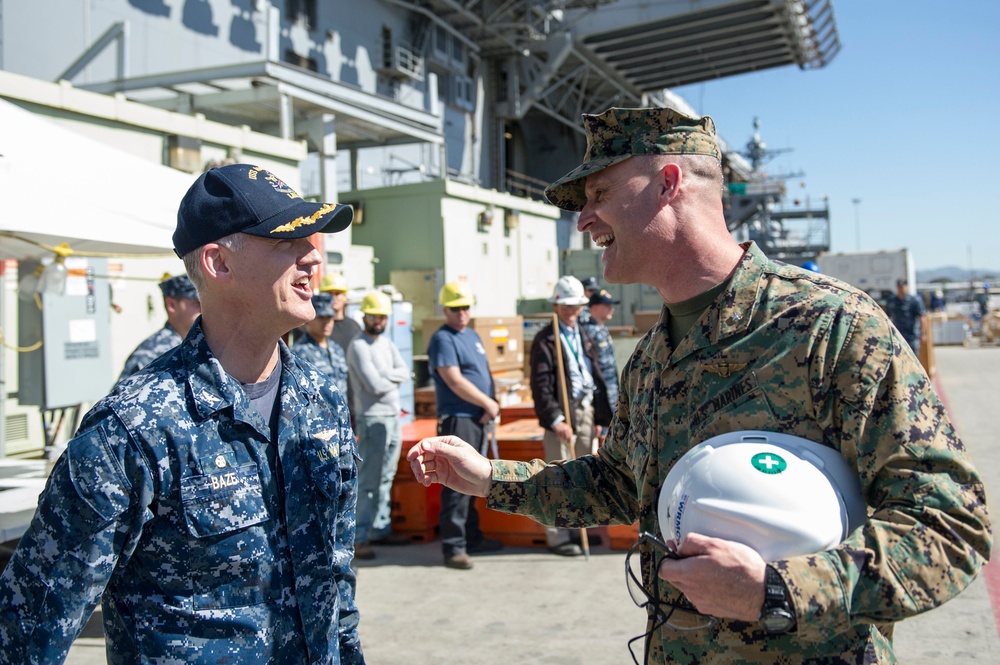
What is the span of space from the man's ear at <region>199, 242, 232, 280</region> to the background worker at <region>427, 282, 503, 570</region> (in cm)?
412

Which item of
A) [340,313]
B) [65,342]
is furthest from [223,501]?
[65,342]

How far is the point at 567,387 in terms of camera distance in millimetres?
6340

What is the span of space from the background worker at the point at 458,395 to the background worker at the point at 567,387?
1.37 ft

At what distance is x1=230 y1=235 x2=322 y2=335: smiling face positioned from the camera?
6.05 ft

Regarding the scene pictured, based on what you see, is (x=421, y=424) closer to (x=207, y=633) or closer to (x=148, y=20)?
(x=207, y=633)

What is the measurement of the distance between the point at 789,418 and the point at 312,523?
1.12 metres

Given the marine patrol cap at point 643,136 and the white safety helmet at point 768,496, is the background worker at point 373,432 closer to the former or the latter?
the marine patrol cap at point 643,136

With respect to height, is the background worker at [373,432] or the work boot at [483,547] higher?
the background worker at [373,432]

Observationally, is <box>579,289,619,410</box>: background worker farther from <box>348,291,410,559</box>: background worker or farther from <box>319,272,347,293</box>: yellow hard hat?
<box>319,272,347,293</box>: yellow hard hat

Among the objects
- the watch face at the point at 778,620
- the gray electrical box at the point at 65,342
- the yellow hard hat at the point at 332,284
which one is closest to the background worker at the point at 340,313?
the yellow hard hat at the point at 332,284

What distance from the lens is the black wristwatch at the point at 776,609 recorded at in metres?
1.38

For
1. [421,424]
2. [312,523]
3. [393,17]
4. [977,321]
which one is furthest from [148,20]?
[977,321]

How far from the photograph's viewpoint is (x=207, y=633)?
1.64 m

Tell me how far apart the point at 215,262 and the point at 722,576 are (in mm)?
1303
